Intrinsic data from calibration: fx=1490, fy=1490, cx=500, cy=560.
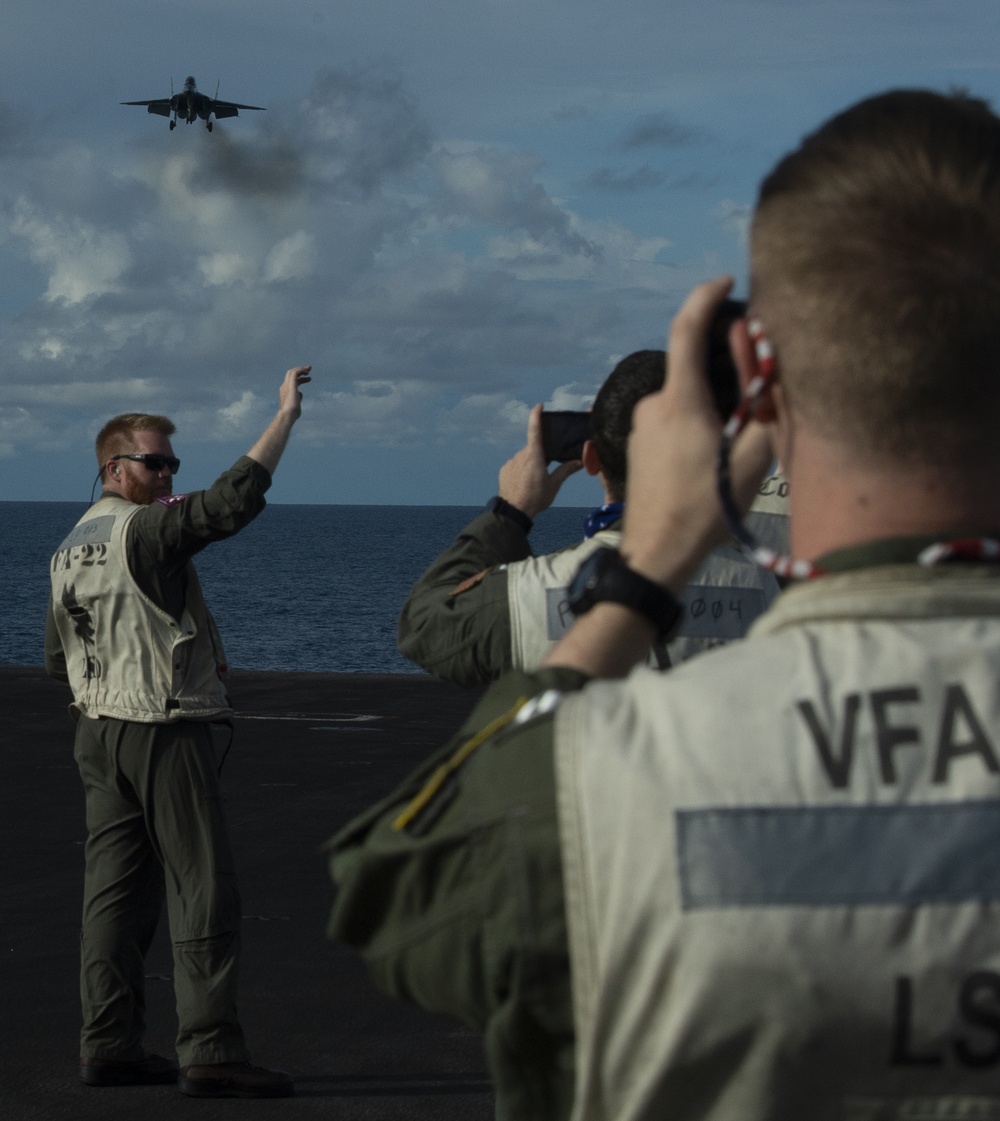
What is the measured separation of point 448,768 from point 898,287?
2.16 feet

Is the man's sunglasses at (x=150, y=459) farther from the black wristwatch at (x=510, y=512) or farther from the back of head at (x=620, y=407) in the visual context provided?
the back of head at (x=620, y=407)

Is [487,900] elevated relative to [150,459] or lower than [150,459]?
lower

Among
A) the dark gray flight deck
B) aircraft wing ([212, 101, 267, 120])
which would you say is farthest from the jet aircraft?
the dark gray flight deck

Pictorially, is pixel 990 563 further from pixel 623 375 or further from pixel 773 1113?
pixel 623 375

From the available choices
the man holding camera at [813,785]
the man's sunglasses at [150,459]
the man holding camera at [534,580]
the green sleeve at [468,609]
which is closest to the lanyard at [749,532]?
the man holding camera at [813,785]

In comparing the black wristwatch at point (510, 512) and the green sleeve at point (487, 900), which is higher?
the black wristwatch at point (510, 512)

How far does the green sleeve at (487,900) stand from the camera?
4.73 feet

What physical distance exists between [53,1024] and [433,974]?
5402mm

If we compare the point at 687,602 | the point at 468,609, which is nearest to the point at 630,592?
the point at 687,602

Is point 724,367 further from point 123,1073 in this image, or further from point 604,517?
point 123,1073

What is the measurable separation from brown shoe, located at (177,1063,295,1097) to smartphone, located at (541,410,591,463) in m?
3.36

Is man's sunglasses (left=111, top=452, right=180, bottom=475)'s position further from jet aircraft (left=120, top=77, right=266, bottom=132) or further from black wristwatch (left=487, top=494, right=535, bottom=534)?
jet aircraft (left=120, top=77, right=266, bottom=132)

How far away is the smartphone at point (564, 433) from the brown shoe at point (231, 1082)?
3359 mm

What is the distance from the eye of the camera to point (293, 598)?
86.6 m
